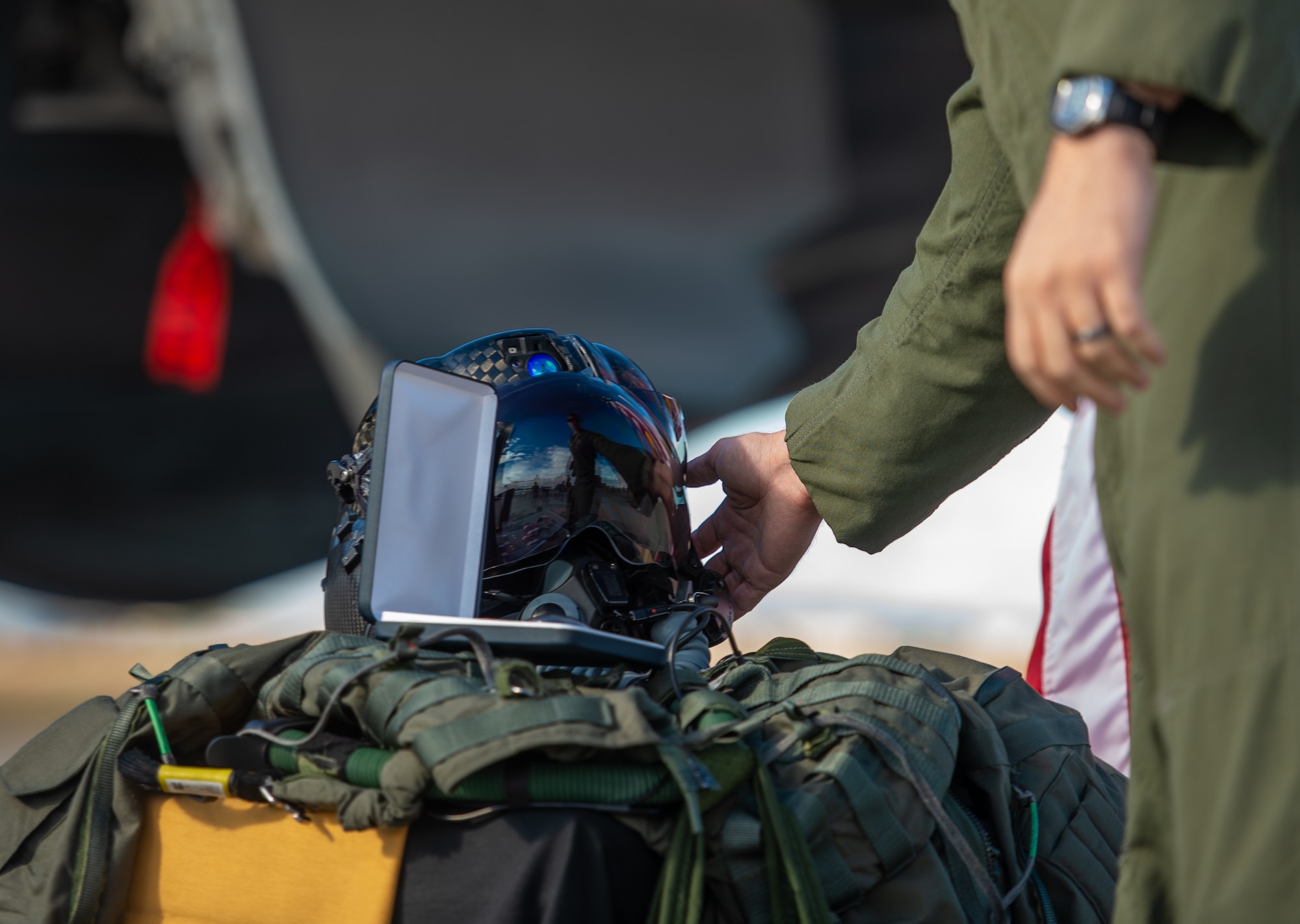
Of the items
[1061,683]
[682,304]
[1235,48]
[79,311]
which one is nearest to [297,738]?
[1235,48]

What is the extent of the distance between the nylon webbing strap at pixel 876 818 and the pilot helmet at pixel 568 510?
0.34 meters

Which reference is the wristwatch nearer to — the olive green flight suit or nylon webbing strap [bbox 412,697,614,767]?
the olive green flight suit

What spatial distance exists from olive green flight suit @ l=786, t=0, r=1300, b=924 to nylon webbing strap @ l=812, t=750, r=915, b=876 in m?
0.15

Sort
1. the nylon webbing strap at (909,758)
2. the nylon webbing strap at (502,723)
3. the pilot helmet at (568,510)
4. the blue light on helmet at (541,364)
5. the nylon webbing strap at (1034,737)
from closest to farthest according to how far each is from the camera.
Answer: the nylon webbing strap at (502,723)
the nylon webbing strap at (909,758)
the nylon webbing strap at (1034,737)
the pilot helmet at (568,510)
the blue light on helmet at (541,364)

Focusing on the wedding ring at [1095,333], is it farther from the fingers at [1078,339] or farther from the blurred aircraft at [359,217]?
the blurred aircraft at [359,217]

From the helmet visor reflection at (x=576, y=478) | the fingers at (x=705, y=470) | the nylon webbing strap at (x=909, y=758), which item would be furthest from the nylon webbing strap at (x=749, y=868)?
the fingers at (x=705, y=470)

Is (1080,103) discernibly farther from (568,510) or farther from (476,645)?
→ (568,510)

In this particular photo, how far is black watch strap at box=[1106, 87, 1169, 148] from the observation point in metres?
0.59

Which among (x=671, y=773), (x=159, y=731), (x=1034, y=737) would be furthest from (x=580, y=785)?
(x=1034, y=737)

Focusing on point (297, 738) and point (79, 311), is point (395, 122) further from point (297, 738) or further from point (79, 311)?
point (297, 738)

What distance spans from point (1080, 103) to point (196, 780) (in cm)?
70

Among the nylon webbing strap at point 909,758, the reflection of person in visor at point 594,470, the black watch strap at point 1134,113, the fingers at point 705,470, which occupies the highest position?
the black watch strap at point 1134,113

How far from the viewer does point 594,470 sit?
115 centimetres

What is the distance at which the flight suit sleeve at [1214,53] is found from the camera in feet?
1.86
